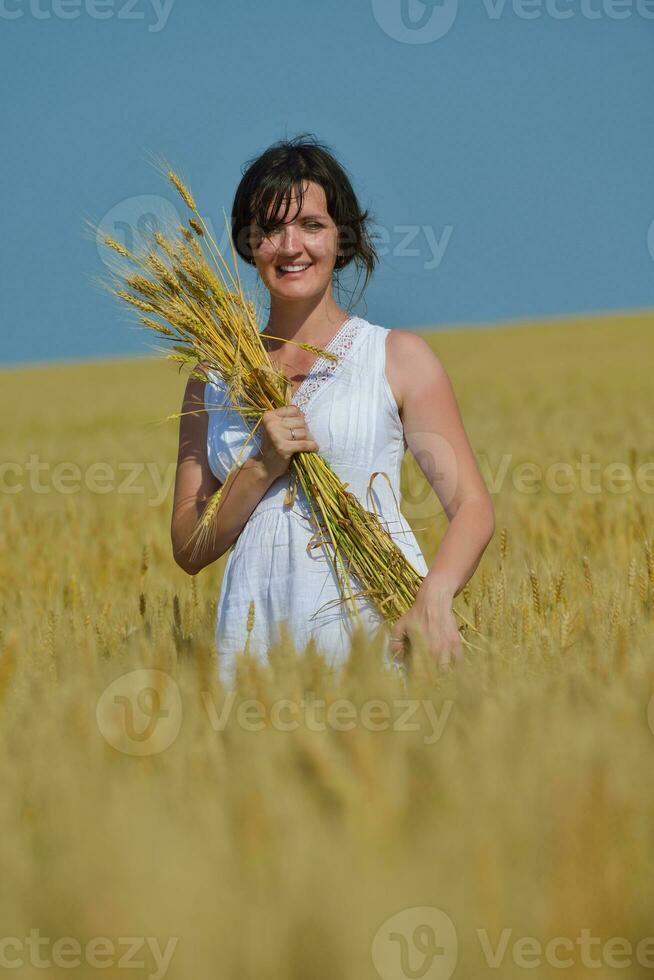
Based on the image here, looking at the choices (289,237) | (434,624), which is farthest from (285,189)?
Result: (434,624)

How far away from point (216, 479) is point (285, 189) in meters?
0.69

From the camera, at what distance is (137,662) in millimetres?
1733

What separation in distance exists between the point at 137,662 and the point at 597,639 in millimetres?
980

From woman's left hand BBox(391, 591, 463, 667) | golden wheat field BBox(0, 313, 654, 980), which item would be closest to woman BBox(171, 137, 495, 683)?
woman's left hand BBox(391, 591, 463, 667)

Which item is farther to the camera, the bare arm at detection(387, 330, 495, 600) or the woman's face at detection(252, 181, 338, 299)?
the woman's face at detection(252, 181, 338, 299)

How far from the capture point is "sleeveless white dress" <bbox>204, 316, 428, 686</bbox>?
2471mm

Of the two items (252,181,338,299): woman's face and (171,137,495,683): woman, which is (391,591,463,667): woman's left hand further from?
(252,181,338,299): woman's face

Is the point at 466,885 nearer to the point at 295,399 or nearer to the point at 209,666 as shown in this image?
the point at 209,666

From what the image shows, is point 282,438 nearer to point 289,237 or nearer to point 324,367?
point 324,367

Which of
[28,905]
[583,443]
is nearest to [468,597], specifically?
[28,905]

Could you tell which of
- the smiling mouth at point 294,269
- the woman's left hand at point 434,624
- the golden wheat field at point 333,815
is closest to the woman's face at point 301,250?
the smiling mouth at point 294,269

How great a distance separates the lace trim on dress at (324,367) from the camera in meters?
2.54

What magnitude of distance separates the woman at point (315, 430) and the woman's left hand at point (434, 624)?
0.50 feet

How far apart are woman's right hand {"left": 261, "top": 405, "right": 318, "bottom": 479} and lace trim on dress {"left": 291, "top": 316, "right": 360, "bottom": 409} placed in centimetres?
11
